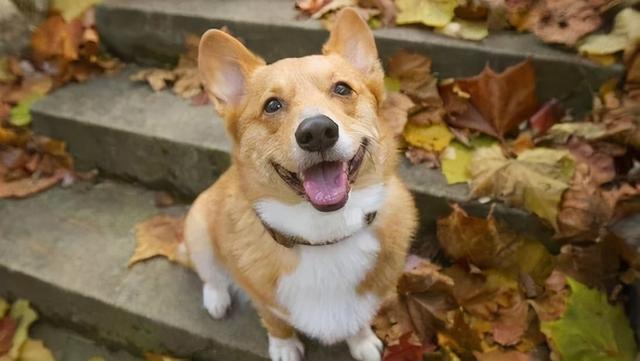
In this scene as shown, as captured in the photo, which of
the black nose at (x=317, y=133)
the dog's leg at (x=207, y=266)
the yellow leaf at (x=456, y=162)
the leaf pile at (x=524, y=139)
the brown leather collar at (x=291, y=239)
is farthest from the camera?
the yellow leaf at (x=456, y=162)

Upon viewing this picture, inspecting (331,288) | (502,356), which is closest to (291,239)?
(331,288)

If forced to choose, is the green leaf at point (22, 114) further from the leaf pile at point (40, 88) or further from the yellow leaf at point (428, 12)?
the yellow leaf at point (428, 12)

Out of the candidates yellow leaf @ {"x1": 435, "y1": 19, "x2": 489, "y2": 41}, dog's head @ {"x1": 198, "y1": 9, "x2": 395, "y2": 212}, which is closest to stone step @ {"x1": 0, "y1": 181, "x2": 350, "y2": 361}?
dog's head @ {"x1": 198, "y1": 9, "x2": 395, "y2": 212}

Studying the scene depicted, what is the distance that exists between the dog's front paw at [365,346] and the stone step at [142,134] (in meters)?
0.59

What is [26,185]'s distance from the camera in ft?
10.3

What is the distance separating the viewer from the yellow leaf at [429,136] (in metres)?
2.67

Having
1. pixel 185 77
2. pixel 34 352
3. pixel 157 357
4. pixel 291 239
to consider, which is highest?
pixel 291 239

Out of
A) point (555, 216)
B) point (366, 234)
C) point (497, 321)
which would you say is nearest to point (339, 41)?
point (366, 234)

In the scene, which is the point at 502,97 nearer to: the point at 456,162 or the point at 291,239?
the point at 456,162

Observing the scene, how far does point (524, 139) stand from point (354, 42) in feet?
3.24

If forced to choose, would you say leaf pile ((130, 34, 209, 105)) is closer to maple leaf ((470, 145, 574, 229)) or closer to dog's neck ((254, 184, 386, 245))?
dog's neck ((254, 184, 386, 245))

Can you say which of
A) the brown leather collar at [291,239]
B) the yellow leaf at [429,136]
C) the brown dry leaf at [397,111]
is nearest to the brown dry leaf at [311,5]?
the brown dry leaf at [397,111]

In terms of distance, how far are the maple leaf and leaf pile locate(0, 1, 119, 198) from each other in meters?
2.09

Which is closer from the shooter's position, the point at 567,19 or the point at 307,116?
the point at 307,116
